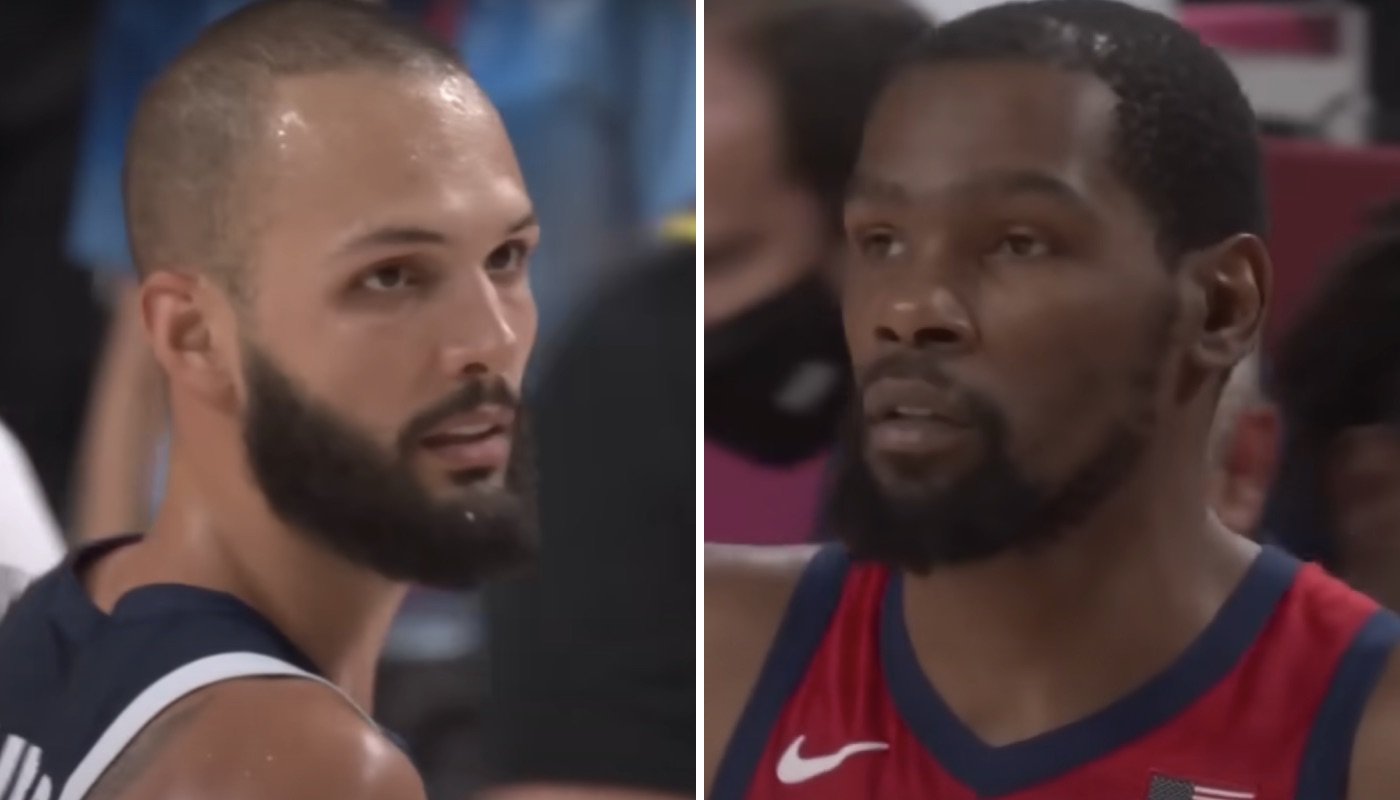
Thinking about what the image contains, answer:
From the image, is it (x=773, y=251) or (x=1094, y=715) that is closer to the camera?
(x=1094, y=715)

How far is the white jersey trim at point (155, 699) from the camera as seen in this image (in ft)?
4.31

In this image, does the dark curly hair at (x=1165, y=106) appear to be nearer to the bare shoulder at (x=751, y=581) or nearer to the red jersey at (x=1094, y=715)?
the red jersey at (x=1094, y=715)

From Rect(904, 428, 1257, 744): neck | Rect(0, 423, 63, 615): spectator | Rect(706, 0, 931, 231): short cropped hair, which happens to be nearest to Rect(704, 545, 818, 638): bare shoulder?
Rect(904, 428, 1257, 744): neck

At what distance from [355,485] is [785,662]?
363mm

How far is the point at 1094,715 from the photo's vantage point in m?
1.38

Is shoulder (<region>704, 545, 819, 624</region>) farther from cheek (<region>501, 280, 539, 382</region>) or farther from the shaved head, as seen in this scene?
the shaved head

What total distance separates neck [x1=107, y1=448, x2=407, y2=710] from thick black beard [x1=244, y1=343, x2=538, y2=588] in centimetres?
1

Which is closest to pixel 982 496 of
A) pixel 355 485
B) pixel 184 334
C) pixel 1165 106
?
pixel 1165 106

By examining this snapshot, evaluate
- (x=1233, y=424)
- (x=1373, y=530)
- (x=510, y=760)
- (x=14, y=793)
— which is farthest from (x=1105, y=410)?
(x=14, y=793)

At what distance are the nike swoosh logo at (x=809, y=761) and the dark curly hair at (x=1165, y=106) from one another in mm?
431

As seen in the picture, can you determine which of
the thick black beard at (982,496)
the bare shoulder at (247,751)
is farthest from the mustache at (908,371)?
the bare shoulder at (247,751)

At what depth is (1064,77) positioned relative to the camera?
1376 mm

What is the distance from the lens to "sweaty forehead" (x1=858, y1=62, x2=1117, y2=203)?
1362 mm

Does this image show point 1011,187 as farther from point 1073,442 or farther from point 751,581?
point 751,581
